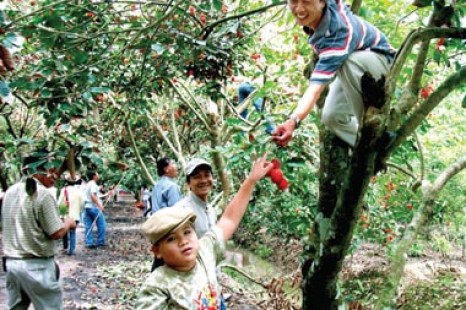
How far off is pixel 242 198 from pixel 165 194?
2.61m

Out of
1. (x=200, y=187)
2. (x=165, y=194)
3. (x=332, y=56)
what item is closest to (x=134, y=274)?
(x=165, y=194)

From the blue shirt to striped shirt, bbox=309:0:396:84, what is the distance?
3.12 m

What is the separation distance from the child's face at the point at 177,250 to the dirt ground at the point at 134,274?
397 centimetres

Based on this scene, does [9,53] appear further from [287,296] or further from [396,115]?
[287,296]

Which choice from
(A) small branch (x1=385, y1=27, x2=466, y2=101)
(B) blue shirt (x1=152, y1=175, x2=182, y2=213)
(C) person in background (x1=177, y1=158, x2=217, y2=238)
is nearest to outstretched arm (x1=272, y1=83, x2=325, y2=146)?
(A) small branch (x1=385, y1=27, x2=466, y2=101)

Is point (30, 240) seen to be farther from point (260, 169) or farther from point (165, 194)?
point (260, 169)

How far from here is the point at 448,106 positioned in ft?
26.7

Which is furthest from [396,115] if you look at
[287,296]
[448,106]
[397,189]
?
[448,106]

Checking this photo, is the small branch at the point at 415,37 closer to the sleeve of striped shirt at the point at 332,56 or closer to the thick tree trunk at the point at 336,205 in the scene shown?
the thick tree trunk at the point at 336,205

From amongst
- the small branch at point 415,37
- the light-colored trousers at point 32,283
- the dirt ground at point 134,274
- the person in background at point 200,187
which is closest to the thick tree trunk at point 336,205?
the small branch at point 415,37

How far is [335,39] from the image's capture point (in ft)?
7.04

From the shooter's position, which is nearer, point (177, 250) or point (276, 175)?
point (177, 250)

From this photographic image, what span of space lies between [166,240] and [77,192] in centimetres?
800

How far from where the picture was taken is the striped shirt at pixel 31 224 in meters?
3.90
